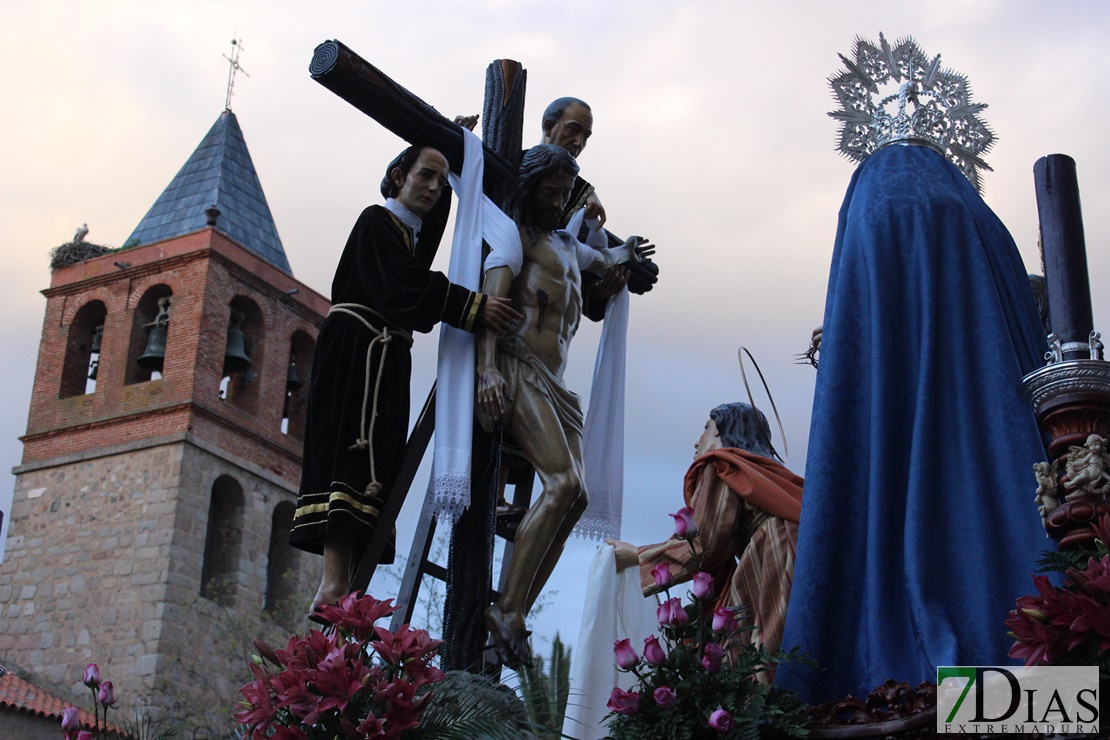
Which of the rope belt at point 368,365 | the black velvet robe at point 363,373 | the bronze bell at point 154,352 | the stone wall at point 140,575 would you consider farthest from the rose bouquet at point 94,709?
the bronze bell at point 154,352

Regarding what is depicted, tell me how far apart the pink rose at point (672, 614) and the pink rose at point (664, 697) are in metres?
0.25

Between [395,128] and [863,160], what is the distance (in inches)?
72.7

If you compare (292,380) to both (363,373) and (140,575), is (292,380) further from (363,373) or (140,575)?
(363,373)

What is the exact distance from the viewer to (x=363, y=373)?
5691 millimetres

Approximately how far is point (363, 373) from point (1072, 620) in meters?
3.07

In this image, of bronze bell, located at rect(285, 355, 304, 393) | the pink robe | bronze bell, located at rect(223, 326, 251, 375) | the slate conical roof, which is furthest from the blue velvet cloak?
A: the slate conical roof

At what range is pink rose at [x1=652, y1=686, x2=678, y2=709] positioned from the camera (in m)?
3.72

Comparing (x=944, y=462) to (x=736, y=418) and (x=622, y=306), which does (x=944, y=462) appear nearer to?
(x=736, y=418)

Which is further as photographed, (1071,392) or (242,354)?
(242,354)

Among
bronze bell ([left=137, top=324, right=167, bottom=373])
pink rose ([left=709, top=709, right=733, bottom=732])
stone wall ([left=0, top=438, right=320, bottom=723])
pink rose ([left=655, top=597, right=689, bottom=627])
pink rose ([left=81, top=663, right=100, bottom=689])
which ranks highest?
bronze bell ([left=137, top=324, right=167, bottom=373])

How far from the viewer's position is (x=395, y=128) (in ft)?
19.7

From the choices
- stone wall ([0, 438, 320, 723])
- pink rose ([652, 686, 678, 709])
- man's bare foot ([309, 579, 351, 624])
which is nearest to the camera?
pink rose ([652, 686, 678, 709])

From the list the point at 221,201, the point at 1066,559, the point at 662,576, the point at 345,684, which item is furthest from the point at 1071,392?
the point at 221,201

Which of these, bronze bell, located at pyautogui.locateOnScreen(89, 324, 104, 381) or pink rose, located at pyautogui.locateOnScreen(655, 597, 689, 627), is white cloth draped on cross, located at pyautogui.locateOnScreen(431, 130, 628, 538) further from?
bronze bell, located at pyautogui.locateOnScreen(89, 324, 104, 381)
